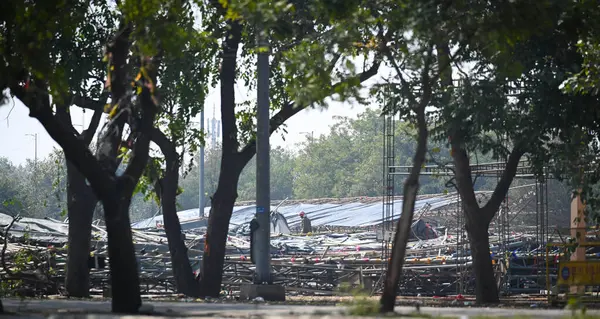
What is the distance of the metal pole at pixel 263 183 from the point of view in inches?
763

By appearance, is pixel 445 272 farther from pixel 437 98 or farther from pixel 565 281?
pixel 437 98

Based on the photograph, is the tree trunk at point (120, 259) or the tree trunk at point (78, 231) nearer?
the tree trunk at point (120, 259)

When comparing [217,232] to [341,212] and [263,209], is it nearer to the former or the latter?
[263,209]

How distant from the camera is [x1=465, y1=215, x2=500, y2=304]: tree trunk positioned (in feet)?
71.0

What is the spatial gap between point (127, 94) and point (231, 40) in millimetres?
9068

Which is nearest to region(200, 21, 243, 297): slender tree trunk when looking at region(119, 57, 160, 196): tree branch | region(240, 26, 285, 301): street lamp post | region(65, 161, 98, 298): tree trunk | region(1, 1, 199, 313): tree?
region(240, 26, 285, 301): street lamp post

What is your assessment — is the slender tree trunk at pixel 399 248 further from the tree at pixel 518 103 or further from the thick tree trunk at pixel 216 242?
the thick tree trunk at pixel 216 242

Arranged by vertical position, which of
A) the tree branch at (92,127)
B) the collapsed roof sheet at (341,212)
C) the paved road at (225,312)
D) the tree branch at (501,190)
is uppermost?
the tree branch at (92,127)

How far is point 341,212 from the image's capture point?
2175 inches

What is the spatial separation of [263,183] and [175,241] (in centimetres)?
405

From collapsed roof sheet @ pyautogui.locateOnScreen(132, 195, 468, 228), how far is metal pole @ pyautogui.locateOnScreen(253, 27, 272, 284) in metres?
26.7

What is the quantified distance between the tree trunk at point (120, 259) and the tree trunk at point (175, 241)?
9.61 m

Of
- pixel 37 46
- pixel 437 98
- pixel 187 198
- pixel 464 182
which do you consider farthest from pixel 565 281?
pixel 187 198

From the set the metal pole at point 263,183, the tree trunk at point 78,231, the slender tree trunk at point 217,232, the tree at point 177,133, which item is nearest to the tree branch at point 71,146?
the tree at point 177,133
